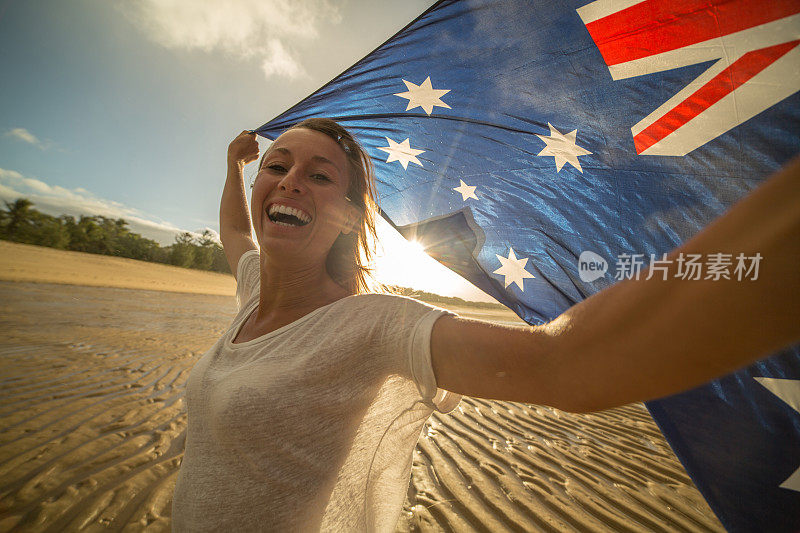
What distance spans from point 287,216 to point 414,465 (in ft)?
9.94

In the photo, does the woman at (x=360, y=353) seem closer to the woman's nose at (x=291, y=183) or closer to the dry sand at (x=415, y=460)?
the woman's nose at (x=291, y=183)

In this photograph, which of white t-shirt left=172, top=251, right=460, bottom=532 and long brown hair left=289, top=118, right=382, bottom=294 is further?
long brown hair left=289, top=118, right=382, bottom=294

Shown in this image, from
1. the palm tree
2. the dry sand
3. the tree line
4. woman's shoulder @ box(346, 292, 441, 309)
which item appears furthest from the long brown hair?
the palm tree

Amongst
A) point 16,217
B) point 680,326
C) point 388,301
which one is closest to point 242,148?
point 388,301

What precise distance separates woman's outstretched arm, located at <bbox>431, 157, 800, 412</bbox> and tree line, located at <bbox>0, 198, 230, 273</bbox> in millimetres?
34859

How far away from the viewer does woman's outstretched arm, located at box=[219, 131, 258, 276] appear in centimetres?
245

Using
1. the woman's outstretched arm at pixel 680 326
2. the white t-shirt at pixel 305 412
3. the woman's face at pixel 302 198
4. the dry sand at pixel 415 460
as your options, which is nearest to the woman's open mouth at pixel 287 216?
the woman's face at pixel 302 198

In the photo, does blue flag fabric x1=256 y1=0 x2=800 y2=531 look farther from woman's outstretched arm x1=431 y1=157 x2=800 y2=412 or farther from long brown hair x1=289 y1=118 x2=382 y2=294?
long brown hair x1=289 y1=118 x2=382 y2=294

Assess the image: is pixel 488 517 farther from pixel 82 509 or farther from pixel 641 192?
pixel 82 509

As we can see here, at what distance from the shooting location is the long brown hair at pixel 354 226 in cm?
170

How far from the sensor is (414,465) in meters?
3.27

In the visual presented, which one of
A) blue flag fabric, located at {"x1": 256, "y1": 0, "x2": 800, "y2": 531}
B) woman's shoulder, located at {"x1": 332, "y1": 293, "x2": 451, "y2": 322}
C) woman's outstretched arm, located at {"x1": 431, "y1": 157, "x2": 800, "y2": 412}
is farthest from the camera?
blue flag fabric, located at {"x1": 256, "y1": 0, "x2": 800, "y2": 531}

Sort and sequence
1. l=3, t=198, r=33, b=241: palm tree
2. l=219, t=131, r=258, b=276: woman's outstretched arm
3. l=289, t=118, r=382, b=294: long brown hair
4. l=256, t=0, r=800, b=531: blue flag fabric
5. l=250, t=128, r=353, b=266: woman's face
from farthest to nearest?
l=3, t=198, r=33, b=241: palm tree → l=219, t=131, r=258, b=276: woman's outstretched arm → l=289, t=118, r=382, b=294: long brown hair → l=250, t=128, r=353, b=266: woman's face → l=256, t=0, r=800, b=531: blue flag fabric

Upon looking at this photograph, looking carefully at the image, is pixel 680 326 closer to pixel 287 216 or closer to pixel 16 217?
pixel 287 216
